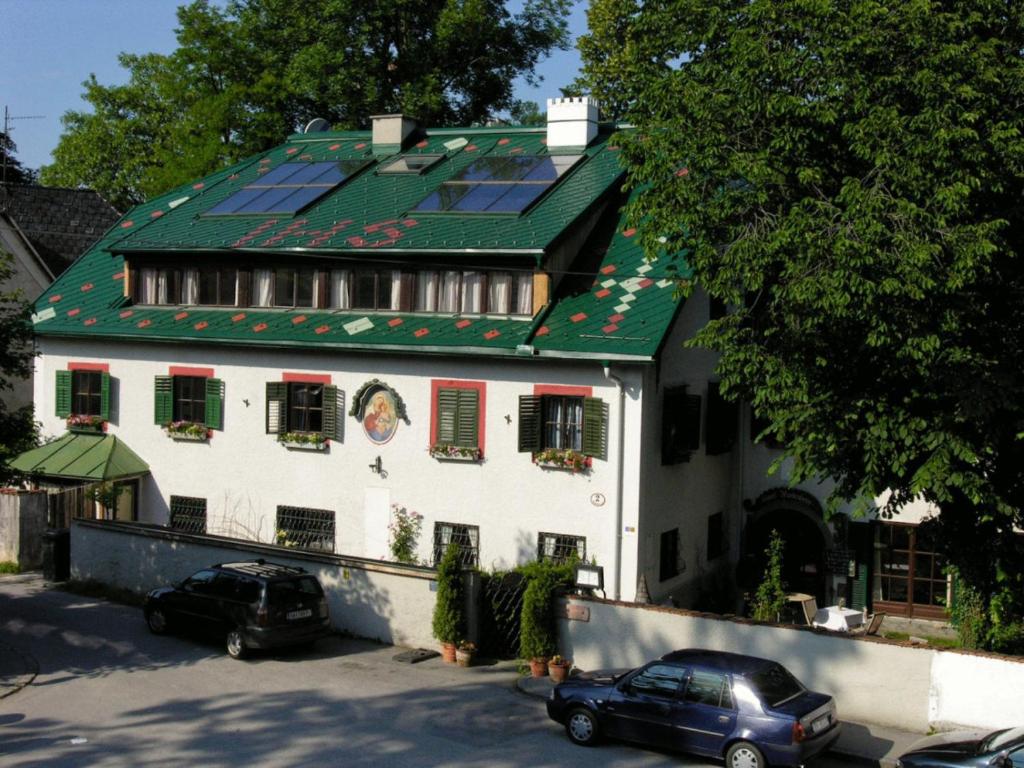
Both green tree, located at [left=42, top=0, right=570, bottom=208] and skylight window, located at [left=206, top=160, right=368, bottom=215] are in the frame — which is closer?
skylight window, located at [left=206, top=160, right=368, bottom=215]

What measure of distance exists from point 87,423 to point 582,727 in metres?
16.9

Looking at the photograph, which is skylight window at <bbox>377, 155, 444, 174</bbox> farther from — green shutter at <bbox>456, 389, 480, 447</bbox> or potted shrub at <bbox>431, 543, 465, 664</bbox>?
potted shrub at <bbox>431, 543, 465, 664</bbox>

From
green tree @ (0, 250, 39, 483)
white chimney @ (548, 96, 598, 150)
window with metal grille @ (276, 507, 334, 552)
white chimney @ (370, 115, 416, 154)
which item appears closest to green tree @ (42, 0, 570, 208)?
white chimney @ (370, 115, 416, 154)

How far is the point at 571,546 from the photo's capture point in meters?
24.0

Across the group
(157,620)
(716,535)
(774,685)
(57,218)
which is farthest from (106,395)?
(774,685)

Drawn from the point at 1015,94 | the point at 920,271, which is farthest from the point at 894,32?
the point at 920,271

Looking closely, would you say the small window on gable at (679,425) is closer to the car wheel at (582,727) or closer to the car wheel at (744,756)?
the car wheel at (582,727)

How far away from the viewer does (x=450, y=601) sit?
Result: 2136 centimetres

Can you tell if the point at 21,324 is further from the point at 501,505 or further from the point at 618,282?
the point at 618,282

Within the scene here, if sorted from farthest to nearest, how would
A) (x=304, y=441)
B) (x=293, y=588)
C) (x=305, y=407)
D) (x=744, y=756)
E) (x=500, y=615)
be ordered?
(x=305, y=407)
(x=304, y=441)
(x=500, y=615)
(x=293, y=588)
(x=744, y=756)

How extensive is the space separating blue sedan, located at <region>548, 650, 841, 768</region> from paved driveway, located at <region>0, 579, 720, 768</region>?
0.44 metres

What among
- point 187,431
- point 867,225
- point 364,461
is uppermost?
point 867,225

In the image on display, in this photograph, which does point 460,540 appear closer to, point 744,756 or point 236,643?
point 236,643

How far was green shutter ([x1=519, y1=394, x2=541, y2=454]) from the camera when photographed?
2419 centimetres
